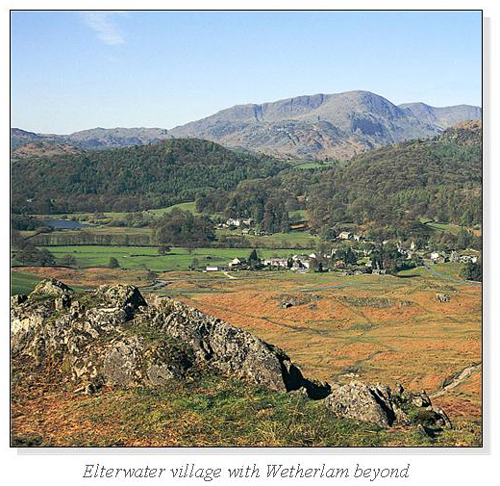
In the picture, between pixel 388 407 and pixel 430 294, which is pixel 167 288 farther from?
pixel 388 407

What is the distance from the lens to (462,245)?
8919 centimetres

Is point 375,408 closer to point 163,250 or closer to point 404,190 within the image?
point 163,250

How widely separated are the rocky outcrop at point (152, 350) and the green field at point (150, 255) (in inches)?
2118

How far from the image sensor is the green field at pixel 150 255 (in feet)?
230

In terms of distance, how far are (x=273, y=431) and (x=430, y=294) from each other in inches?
1647

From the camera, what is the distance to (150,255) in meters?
79.1

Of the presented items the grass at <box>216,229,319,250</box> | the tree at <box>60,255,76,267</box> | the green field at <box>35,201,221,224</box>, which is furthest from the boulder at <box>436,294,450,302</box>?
the green field at <box>35,201,221,224</box>

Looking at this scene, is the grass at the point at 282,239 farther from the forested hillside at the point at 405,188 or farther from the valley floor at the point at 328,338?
the valley floor at the point at 328,338

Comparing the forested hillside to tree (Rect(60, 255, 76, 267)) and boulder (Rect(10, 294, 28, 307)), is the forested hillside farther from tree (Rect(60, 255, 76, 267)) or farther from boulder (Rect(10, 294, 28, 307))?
boulder (Rect(10, 294, 28, 307))

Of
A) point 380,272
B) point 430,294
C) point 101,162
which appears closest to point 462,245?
point 380,272

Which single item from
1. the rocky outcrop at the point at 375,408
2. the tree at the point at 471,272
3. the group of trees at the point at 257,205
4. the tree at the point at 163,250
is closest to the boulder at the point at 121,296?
the rocky outcrop at the point at 375,408

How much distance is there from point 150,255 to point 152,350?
67488mm

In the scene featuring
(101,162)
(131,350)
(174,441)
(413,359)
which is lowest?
(413,359)

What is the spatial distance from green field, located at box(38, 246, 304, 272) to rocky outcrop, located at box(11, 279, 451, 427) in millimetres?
53807
